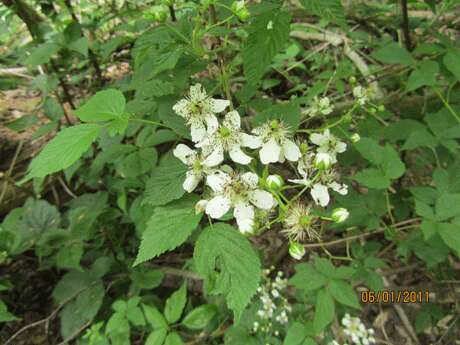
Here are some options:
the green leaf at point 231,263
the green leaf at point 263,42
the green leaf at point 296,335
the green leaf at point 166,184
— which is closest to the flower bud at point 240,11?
the green leaf at point 263,42

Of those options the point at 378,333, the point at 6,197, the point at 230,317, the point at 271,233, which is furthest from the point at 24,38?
the point at 378,333

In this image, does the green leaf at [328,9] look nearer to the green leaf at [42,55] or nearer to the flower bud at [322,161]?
the flower bud at [322,161]

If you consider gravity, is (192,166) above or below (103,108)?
below

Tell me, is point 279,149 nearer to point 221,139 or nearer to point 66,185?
point 221,139

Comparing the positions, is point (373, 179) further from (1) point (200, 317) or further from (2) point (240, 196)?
(1) point (200, 317)

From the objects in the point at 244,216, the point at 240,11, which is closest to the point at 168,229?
the point at 244,216

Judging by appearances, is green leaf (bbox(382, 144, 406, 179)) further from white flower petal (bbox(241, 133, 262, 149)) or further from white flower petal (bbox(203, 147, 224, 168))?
white flower petal (bbox(203, 147, 224, 168))

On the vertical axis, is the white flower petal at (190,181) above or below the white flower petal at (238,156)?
below
